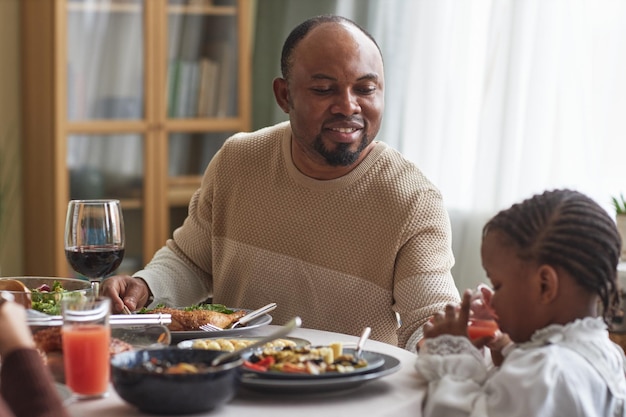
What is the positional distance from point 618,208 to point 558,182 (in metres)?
0.42

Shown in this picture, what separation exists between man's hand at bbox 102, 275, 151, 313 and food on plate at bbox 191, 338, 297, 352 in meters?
0.41

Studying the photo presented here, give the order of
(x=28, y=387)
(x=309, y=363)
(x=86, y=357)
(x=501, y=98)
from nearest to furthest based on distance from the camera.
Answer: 1. (x=28, y=387)
2. (x=86, y=357)
3. (x=309, y=363)
4. (x=501, y=98)

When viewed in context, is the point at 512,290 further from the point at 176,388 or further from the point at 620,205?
the point at 620,205

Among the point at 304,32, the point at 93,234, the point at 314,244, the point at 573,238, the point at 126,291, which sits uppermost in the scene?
the point at 304,32

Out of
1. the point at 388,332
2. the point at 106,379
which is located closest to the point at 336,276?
the point at 388,332

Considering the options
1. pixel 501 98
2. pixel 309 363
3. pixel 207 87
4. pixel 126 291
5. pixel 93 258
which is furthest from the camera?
pixel 207 87

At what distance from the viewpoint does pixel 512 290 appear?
1.56 metres

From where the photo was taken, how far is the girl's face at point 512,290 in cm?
155

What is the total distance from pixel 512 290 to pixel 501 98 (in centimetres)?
201

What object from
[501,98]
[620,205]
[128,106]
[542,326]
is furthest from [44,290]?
[128,106]

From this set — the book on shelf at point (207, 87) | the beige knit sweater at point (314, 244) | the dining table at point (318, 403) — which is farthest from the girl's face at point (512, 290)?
the book on shelf at point (207, 87)

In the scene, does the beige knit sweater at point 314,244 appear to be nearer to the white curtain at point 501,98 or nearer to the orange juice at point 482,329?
the orange juice at point 482,329

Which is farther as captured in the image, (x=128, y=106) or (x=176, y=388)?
(x=128, y=106)

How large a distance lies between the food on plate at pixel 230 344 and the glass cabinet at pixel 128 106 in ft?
8.54
